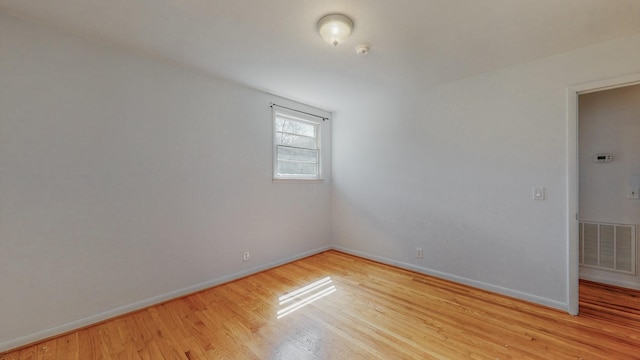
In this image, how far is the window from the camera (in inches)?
147

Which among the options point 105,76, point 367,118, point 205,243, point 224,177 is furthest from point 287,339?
point 367,118

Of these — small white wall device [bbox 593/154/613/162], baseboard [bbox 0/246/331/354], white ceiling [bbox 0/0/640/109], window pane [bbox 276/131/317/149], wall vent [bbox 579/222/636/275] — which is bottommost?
baseboard [bbox 0/246/331/354]

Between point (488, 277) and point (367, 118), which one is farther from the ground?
point (367, 118)

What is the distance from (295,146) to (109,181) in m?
2.33

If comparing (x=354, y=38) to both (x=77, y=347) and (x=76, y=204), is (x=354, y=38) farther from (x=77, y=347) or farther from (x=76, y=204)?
(x=77, y=347)

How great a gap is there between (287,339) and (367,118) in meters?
3.13

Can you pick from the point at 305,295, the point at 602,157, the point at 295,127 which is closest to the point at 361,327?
the point at 305,295

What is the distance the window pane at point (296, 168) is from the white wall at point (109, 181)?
521 millimetres

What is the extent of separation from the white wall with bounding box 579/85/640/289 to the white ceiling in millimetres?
1222

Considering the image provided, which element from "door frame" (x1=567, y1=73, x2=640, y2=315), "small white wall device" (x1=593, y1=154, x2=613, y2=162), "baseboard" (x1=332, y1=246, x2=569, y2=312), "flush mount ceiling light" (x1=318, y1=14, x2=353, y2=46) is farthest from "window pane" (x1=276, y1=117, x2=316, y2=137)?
"small white wall device" (x1=593, y1=154, x2=613, y2=162)

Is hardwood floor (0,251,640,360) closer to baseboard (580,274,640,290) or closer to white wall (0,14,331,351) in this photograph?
baseboard (580,274,640,290)

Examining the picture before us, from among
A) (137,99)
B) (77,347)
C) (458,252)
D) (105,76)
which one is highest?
(105,76)

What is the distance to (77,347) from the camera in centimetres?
191

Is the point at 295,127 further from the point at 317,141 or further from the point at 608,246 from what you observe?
the point at 608,246
